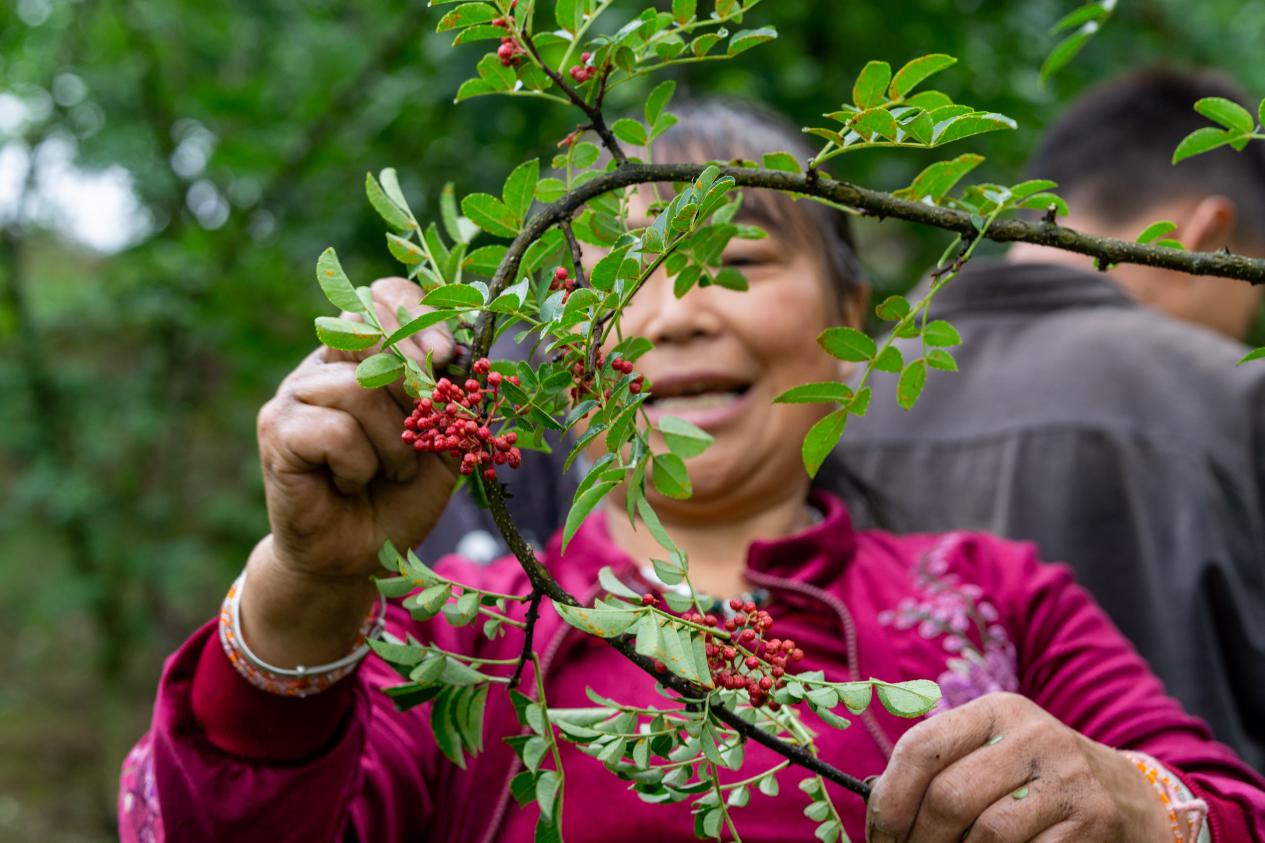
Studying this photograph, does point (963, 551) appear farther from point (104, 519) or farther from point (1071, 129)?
point (104, 519)

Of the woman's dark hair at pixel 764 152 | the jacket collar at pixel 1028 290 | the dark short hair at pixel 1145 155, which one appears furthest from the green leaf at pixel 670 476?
the dark short hair at pixel 1145 155

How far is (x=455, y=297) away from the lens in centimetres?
85

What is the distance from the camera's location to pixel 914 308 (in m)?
0.98

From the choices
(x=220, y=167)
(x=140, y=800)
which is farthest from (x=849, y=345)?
(x=220, y=167)

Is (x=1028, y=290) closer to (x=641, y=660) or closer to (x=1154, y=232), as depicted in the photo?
(x=1154, y=232)

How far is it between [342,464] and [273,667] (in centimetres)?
24

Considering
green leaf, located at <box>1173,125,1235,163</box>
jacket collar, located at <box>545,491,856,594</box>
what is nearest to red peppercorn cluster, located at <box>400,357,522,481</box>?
green leaf, located at <box>1173,125,1235,163</box>

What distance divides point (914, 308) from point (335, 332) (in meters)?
0.45

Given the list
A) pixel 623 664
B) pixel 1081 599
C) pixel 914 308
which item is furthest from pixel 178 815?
pixel 1081 599

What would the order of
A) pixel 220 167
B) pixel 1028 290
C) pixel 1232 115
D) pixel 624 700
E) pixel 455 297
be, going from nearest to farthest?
pixel 455 297 → pixel 1232 115 → pixel 624 700 → pixel 1028 290 → pixel 220 167

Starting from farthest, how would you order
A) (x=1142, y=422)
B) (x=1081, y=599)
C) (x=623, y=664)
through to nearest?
(x=1142, y=422) < (x=1081, y=599) < (x=623, y=664)

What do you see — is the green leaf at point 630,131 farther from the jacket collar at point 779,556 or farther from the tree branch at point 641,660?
the jacket collar at point 779,556

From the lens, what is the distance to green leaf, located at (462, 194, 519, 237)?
100 centimetres

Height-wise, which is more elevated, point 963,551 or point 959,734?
point 959,734
